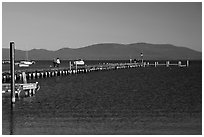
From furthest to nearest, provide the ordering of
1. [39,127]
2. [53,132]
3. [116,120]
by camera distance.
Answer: [116,120]
[39,127]
[53,132]

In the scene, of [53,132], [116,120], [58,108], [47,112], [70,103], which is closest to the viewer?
[53,132]

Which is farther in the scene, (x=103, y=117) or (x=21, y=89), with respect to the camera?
(x=21, y=89)

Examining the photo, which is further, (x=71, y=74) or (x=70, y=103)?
(x=71, y=74)

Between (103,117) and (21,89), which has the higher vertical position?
(21,89)

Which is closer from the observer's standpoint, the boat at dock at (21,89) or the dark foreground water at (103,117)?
the dark foreground water at (103,117)

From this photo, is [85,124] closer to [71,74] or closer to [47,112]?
[47,112]

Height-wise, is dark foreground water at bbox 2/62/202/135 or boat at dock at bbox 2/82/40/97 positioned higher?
boat at dock at bbox 2/82/40/97

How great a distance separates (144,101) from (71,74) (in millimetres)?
42997

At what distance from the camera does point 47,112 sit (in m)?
24.6

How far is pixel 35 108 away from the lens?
2597cm

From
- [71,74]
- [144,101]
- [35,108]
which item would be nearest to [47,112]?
[35,108]

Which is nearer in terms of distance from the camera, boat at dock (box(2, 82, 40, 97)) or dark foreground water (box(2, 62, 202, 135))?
dark foreground water (box(2, 62, 202, 135))

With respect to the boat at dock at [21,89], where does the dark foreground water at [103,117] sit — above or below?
below

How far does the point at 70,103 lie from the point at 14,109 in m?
5.16
